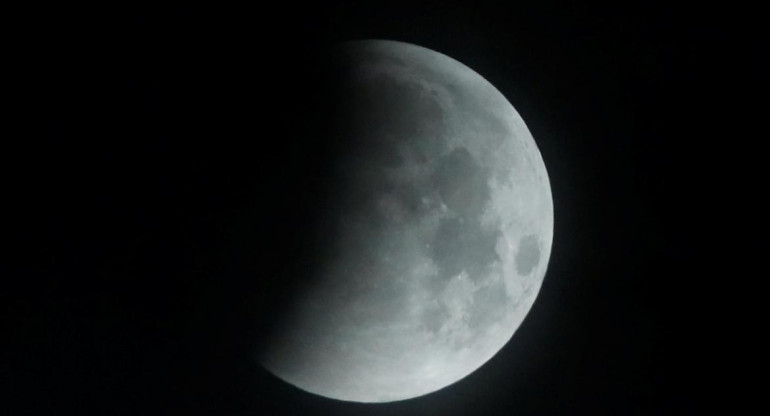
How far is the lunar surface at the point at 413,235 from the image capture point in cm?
396

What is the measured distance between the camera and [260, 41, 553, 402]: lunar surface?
156 inches

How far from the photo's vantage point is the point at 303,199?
12.7 feet

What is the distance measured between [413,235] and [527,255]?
98cm

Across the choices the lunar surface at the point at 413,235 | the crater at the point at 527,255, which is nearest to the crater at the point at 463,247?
the lunar surface at the point at 413,235

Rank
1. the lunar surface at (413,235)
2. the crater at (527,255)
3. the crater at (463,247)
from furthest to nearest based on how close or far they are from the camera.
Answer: the crater at (527,255) → the crater at (463,247) → the lunar surface at (413,235)

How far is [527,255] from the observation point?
15.1ft

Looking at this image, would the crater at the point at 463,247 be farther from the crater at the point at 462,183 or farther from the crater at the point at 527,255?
the crater at the point at 527,255

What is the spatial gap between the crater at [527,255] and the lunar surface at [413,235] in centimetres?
1

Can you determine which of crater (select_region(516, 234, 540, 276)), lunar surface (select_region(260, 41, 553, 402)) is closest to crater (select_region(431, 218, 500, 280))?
lunar surface (select_region(260, 41, 553, 402))

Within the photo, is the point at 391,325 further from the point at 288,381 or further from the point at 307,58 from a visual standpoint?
the point at 307,58

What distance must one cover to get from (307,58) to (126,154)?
1.16 m

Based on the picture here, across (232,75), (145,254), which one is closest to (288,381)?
(145,254)

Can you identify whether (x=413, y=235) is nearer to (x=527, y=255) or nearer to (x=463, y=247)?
(x=463, y=247)

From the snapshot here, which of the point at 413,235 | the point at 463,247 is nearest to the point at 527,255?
the point at 463,247
